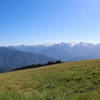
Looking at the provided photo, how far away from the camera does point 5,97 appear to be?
528 centimetres

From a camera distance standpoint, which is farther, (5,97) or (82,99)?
(5,97)

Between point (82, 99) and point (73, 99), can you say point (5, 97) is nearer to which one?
point (73, 99)

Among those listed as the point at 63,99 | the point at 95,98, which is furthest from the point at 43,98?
the point at 95,98

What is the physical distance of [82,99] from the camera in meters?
4.68

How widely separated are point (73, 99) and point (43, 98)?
128cm

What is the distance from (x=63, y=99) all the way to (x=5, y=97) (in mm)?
2478

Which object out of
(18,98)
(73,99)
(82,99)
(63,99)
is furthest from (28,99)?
(82,99)

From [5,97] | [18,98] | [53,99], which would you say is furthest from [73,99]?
[5,97]

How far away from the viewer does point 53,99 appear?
Answer: 4996mm

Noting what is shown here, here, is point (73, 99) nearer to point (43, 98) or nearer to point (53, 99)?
point (53, 99)

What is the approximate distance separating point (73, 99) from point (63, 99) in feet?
1.25

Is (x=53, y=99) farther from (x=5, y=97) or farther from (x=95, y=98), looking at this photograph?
(x=5, y=97)

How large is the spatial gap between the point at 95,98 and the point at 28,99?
2613 mm

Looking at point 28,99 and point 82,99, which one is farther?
point 28,99
